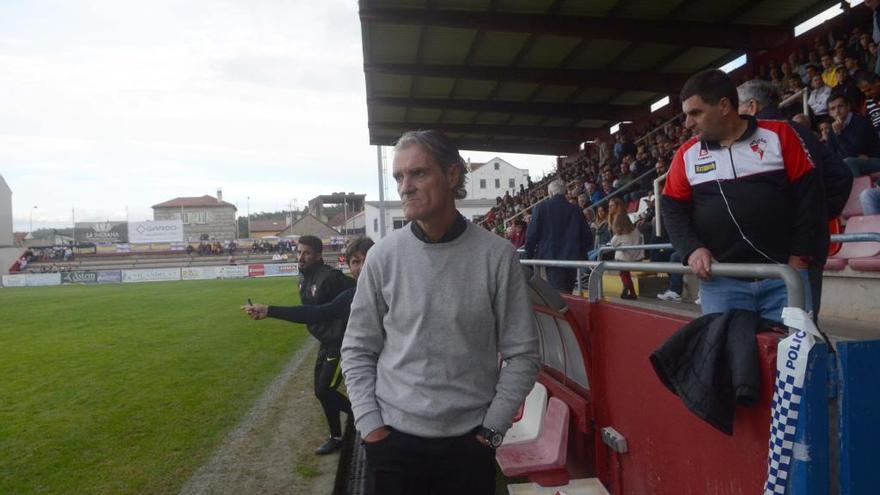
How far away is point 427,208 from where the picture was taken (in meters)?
2.07

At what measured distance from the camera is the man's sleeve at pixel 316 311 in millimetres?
4289

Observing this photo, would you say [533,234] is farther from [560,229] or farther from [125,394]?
[125,394]

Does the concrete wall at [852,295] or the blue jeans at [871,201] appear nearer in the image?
the concrete wall at [852,295]

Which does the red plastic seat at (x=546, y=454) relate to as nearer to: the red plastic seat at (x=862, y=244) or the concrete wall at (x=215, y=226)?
the red plastic seat at (x=862, y=244)

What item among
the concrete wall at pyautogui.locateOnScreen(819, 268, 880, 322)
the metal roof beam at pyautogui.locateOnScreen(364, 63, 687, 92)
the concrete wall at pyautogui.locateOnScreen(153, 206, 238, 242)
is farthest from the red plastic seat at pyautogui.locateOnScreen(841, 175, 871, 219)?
the concrete wall at pyautogui.locateOnScreen(153, 206, 238, 242)

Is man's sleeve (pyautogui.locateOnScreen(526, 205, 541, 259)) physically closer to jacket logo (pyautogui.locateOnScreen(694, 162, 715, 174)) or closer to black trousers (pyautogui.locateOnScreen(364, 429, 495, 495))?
jacket logo (pyautogui.locateOnScreen(694, 162, 715, 174))

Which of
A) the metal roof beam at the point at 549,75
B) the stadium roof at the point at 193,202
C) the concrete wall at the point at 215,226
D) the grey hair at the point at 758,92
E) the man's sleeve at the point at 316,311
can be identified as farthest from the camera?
the stadium roof at the point at 193,202

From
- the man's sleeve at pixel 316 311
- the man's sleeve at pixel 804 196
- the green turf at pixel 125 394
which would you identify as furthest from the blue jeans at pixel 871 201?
the green turf at pixel 125 394

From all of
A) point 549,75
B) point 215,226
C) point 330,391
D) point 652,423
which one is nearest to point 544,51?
point 549,75

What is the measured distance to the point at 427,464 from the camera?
78.5 inches

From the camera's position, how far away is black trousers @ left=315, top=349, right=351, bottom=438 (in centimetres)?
535

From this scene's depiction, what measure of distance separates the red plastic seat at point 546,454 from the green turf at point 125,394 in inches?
98.9

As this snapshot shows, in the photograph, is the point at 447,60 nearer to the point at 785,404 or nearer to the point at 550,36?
the point at 550,36

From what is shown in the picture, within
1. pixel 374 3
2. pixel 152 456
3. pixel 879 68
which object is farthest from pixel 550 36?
pixel 152 456
